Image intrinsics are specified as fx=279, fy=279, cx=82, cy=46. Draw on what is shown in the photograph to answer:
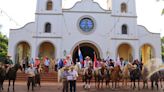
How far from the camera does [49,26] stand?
33.4 metres

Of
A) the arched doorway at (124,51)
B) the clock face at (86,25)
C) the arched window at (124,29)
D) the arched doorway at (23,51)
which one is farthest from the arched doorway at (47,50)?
the arched window at (124,29)

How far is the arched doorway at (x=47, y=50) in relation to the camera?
112 feet

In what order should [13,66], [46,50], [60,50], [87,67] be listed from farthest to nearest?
[46,50] < [60,50] < [87,67] < [13,66]

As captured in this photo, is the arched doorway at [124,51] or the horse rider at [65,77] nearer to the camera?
the horse rider at [65,77]

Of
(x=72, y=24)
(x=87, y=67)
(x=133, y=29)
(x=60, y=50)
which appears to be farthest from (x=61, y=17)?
(x=87, y=67)

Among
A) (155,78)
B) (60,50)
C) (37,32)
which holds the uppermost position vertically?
(37,32)

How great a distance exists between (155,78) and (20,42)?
19.7 m

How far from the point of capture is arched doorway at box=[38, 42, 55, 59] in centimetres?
3403

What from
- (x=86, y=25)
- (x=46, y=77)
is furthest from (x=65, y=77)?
(x=86, y=25)

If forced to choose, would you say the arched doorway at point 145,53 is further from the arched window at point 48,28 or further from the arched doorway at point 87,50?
the arched window at point 48,28

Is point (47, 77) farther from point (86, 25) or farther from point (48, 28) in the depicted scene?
point (86, 25)

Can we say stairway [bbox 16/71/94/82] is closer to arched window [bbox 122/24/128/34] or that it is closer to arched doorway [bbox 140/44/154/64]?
arched window [bbox 122/24/128/34]

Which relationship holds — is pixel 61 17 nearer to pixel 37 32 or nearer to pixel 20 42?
pixel 37 32

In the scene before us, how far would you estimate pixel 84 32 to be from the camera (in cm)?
3284
